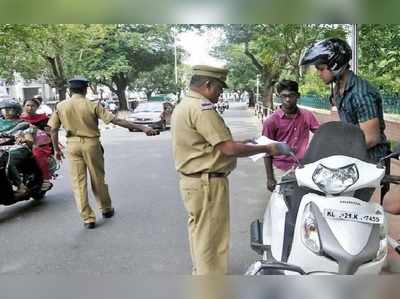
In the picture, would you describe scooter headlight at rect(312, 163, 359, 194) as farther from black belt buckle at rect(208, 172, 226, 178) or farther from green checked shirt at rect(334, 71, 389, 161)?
black belt buckle at rect(208, 172, 226, 178)

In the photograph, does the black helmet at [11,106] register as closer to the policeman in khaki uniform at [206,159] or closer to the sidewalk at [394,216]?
the policeman in khaki uniform at [206,159]

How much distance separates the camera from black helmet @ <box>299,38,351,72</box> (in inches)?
99.4

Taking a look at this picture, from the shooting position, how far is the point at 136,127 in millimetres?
4129

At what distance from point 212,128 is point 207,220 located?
1.89 feet

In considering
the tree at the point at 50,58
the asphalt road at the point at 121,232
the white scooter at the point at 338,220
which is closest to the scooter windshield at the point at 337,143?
the white scooter at the point at 338,220

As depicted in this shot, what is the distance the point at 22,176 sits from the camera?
5.57m

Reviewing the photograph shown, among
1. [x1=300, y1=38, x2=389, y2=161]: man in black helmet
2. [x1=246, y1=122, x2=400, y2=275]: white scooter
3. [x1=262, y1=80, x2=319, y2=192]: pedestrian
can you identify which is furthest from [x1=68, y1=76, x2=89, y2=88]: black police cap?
[x1=246, y1=122, x2=400, y2=275]: white scooter

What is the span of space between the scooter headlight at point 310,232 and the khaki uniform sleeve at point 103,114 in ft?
9.21

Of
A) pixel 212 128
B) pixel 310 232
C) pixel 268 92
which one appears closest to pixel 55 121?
pixel 212 128

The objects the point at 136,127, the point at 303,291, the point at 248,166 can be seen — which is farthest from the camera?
the point at 248,166

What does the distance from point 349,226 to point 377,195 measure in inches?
16.9

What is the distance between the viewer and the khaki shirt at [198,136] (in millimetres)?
2580
